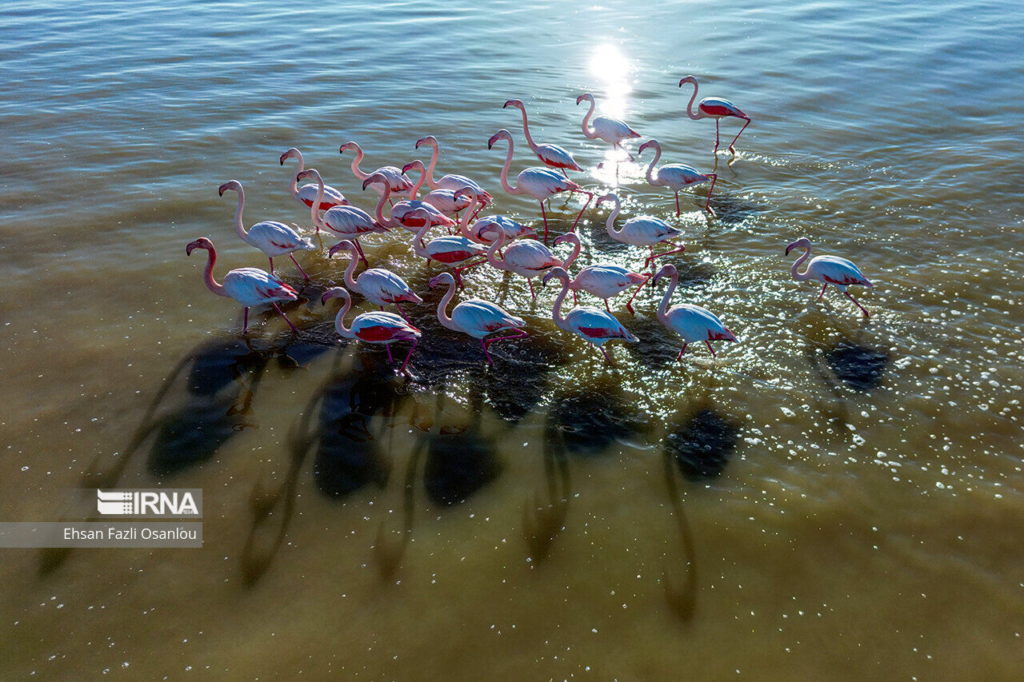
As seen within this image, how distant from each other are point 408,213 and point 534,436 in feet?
13.3

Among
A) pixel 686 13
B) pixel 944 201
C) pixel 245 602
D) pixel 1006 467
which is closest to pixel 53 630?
pixel 245 602

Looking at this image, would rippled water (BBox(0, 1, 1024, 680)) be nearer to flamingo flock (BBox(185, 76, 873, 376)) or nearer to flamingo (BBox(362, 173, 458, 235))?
flamingo flock (BBox(185, 76, 873, 376))

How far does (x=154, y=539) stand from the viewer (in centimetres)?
506

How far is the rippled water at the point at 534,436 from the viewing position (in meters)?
4.46

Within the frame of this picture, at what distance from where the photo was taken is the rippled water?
14.6 ft

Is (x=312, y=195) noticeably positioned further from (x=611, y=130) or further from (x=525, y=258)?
(x=611, y=130)

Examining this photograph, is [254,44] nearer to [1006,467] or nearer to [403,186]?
[403,186]

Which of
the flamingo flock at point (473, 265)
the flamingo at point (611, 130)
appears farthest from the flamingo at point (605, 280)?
the flamingo at point (611, 130)

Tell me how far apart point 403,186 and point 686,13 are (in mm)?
17934

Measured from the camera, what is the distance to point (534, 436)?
608 centimetres

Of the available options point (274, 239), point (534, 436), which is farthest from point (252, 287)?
point (534, 436)

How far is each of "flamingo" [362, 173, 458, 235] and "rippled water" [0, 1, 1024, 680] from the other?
721 mm

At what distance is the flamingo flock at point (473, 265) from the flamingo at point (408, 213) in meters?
0.02

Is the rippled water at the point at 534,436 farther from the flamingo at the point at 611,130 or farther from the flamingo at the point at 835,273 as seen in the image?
the flamingo at the point at 611,130
